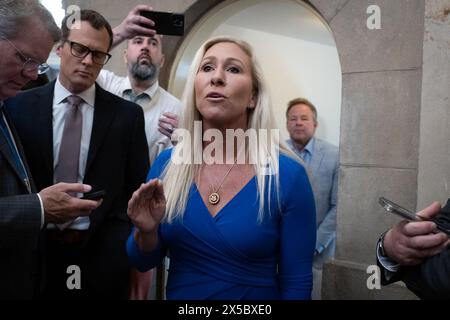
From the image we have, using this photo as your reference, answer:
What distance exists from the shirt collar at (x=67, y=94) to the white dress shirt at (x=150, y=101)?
2.11ft

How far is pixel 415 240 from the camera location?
1.39 meters

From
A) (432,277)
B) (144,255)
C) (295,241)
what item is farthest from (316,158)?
(432,277)

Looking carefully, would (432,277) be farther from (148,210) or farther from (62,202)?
(62,202)

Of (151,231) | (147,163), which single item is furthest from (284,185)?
(147,163)

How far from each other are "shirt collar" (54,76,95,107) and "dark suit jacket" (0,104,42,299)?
0.41 meters

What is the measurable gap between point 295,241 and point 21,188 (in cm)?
103

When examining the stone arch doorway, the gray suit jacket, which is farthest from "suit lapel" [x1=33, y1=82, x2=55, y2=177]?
the gray suit jacket

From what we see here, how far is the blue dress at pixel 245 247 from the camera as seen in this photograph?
166 centimetres

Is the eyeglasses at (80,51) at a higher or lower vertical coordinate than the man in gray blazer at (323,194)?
higher

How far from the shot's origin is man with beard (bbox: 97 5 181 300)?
106 inches

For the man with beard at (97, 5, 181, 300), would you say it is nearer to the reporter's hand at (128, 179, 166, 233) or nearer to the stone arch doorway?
the reporter's hand at (128, 179, 166, 233)

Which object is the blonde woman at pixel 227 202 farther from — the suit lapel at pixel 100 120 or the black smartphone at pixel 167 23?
the black smartphone at pixel 167 23

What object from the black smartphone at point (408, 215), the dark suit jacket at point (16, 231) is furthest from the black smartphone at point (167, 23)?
the black smartphone at point (408, 215)

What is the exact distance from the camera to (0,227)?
5.46 ft
